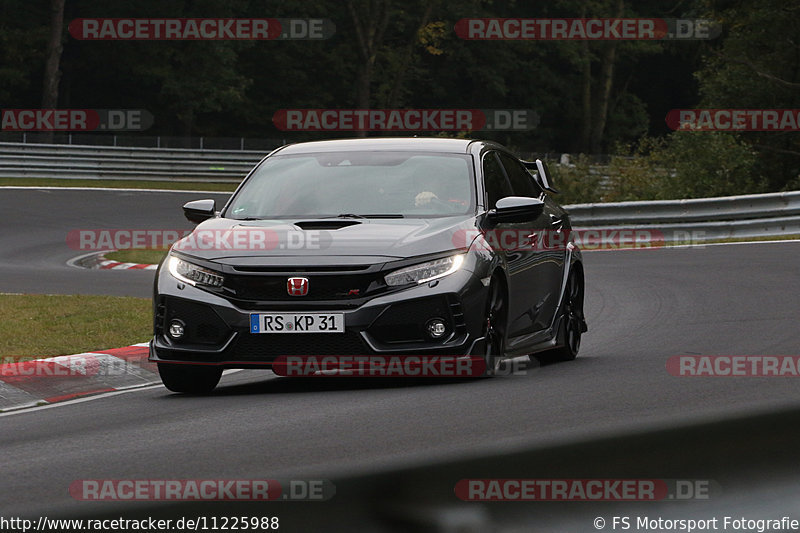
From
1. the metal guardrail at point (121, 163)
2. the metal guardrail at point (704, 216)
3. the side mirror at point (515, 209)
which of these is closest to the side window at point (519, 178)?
the side mirror at point (515, 209)

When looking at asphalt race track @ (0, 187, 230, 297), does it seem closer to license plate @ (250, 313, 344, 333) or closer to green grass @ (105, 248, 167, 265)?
green grass @ (105, 248, 167, 265)

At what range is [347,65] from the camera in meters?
69.8

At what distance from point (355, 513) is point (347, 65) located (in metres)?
68.6

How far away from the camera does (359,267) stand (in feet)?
25.1

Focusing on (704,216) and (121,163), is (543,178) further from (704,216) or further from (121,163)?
(121,163)

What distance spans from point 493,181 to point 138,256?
15104 millimetres

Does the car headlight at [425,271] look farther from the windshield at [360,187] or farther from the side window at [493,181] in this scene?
the side window at [493,181]

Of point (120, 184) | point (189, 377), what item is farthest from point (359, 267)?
point (120, 184)

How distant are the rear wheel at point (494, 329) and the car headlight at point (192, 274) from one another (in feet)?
5.09

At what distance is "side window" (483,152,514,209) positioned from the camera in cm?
903

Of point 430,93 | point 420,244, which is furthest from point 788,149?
point 430,93

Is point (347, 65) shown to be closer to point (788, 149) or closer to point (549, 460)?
point (788, 149)

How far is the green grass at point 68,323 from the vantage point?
10742 millimetres

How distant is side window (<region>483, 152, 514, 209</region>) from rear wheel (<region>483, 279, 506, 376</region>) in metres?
0.76
